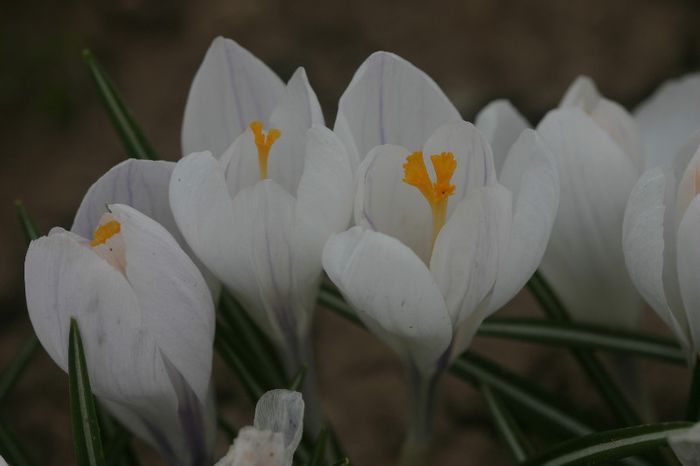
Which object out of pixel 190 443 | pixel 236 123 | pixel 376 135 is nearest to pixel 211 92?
pixel 236 123

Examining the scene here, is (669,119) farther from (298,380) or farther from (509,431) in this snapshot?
(298,380)

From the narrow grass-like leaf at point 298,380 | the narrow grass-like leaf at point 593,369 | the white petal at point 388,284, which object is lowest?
the narrow grass-like leaf at point 593,369

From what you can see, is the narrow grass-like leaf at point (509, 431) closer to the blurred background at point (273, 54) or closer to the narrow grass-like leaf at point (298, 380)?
the narrow grass-like leaf at point (298, 380)

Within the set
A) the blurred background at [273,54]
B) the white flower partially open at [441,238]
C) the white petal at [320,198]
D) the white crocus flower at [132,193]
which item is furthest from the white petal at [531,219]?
the blurred background at [273,54]

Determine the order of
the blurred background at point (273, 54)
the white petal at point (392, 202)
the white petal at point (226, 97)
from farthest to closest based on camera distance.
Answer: the blurred background at point (273, 54), the white petal at point (226, 97), the white petal at point (392, 202)

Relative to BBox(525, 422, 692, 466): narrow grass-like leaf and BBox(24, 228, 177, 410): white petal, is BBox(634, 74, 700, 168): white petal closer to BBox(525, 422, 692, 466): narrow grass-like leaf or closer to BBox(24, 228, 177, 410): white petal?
BBox(525, 422, 692, 466): narrow grass-like leaf

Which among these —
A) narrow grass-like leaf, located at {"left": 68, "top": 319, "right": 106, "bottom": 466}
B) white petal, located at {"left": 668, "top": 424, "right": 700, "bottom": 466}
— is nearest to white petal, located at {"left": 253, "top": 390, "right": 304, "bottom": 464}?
narrow grass-like leaf, located at {"left": 68, "top": 319, "right": 106, "bottom": 466}

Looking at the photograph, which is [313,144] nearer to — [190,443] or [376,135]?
[376,135]
